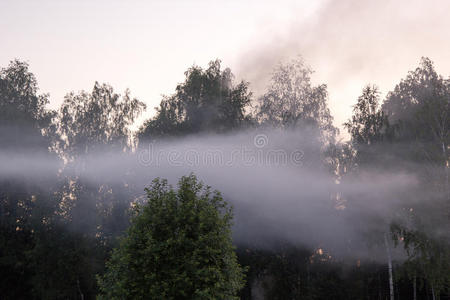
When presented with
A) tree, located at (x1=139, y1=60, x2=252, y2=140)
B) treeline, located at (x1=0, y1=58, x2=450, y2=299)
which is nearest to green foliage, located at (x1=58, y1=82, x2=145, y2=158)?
treeline, located at (x1=0, y1=58, x2=450, y2=299)

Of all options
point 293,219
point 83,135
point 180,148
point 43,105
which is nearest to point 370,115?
point 293,219

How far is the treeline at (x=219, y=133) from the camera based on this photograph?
32500 mm

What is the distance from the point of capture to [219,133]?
41625 mm

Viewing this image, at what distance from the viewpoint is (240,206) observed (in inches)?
1559

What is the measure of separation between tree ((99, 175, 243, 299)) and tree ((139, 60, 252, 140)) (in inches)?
983

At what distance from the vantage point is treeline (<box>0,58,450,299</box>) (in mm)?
32500

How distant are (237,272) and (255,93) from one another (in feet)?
115

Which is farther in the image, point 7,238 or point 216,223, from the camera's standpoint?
point 7,238

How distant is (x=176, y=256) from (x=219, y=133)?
2677 centimetres

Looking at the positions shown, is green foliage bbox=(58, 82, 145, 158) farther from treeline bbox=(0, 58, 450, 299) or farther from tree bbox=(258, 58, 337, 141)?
tree bbox=(258, 58, 337, 141)

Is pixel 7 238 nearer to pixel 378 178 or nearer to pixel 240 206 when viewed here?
pixel 240 206

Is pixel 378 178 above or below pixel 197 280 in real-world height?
above

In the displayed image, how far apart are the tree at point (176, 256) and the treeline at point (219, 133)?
20.4 metres

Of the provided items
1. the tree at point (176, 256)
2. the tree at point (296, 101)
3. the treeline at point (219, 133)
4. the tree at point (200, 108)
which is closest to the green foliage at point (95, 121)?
the treeline at point (219, 133)
